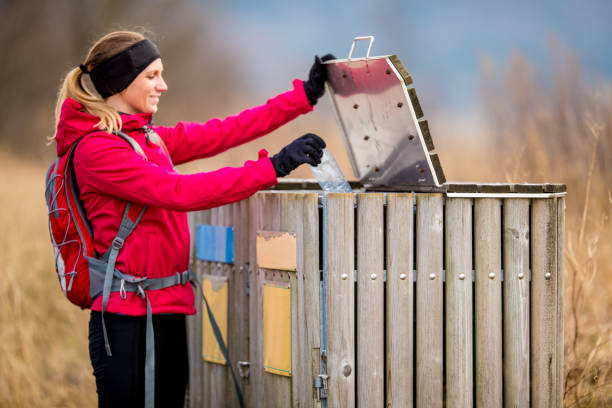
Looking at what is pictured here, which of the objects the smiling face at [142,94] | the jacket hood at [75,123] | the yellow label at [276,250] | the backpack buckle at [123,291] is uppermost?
the smiling face at [142,94]

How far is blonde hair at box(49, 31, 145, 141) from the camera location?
2809 mm

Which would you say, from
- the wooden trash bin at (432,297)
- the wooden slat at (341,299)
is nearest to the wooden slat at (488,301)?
the wooden trash bin at (432,297)

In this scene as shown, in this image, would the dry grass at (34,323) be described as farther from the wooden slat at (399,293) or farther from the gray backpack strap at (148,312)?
the wooden slat at (399,293)

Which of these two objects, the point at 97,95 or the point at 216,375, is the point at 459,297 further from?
the point at 97,95

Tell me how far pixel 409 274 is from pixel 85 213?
1.41m

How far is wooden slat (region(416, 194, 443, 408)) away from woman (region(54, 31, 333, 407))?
56 centimetres

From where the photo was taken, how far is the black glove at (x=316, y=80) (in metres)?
3.37

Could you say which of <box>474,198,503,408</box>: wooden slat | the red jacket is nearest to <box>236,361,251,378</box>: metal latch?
the red jacket

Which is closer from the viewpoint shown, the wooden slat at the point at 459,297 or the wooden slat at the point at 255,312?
the wooden slat at the point at 459,297

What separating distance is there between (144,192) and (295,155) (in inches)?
25.2

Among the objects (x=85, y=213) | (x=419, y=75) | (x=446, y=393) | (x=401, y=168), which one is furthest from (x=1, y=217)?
(x=419, y=75)

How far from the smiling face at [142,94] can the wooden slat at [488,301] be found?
4.92 feet

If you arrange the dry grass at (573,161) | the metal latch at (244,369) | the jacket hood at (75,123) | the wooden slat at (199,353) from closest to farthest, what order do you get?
1. the jacket hood at (75,123)
2. the metal latch at (244,369)
3. the wooden slat at (199,353)
4. the dry grass at (573,161)

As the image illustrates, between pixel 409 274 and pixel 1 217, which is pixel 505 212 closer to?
pixel 409 274
